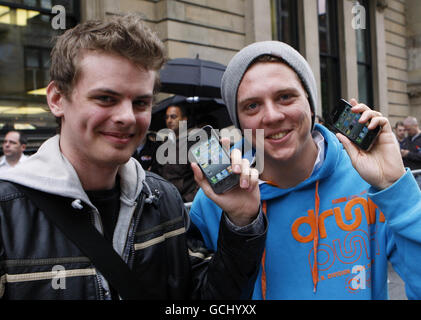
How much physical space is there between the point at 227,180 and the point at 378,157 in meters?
0.68

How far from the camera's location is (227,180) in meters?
1.75

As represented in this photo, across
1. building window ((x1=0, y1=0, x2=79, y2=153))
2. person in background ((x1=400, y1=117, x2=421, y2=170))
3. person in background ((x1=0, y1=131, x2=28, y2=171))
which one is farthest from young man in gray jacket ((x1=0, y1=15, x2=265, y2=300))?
person in background ((x1=400, y1=117, x2=421, y2=170))

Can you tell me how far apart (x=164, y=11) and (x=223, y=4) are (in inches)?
76.7

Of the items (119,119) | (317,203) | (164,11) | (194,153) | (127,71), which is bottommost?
(317,203)

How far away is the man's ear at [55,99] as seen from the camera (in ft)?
5.90

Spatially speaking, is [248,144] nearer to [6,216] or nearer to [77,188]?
[77,188]

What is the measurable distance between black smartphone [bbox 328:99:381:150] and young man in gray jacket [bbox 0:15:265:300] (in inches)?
21.2

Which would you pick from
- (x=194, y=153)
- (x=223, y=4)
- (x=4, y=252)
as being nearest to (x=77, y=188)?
(x=4, y=252)

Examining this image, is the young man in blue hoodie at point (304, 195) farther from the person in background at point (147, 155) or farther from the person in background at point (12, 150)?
the person in background at point (12, 150)

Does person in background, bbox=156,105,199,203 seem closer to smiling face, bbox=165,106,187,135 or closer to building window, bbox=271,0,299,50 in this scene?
smiling face, bbox=165,106,187,135

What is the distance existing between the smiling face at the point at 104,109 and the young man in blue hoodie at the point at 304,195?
1.18 feet

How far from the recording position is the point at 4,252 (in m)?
1.50

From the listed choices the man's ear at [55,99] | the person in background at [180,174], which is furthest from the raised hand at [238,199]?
the person in background at [180,174]

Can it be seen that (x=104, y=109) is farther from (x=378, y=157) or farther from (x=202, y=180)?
(x=378, y=157)
